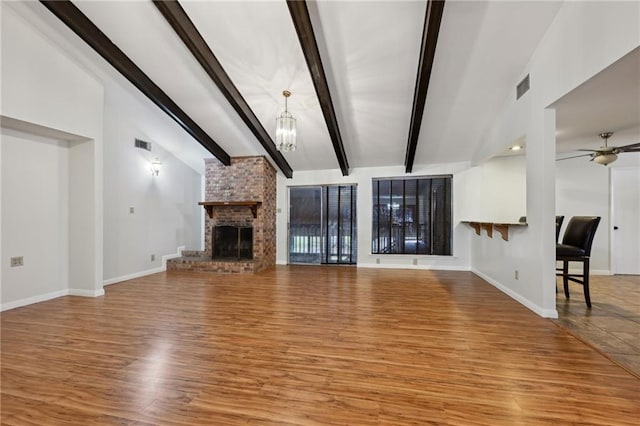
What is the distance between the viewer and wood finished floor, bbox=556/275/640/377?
7.36ft

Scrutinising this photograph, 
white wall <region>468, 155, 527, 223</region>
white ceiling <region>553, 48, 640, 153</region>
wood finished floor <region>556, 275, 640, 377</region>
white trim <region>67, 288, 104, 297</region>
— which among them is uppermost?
white ceiling <region>553, 48, 640, 153</region>

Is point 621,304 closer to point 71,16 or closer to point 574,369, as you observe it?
point 574,369

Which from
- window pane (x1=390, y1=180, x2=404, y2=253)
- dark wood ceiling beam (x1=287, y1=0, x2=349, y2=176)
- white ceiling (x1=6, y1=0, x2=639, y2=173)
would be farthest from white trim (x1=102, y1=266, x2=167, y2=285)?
window pane (x1=390, y1=180, x2=404, y2=253)

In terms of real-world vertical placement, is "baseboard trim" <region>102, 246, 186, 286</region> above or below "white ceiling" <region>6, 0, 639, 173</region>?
below

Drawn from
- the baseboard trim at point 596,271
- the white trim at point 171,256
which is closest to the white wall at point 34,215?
the white trim at point 171,256

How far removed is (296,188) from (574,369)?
5.65 m

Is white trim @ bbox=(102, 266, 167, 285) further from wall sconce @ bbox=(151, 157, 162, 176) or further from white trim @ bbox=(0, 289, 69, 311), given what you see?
wall sconce @ bbox=(151, 157, 162, 176)

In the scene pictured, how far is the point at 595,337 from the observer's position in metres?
2.49

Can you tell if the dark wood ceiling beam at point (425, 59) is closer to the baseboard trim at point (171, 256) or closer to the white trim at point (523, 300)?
the white trim at point (523, 300)

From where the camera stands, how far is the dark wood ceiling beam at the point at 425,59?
8.71 feet

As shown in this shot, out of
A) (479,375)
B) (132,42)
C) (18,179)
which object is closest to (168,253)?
(18,179)

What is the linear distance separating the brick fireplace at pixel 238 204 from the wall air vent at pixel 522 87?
4.55m

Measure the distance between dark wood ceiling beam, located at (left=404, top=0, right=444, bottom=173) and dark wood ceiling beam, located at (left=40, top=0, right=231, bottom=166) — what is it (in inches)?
146

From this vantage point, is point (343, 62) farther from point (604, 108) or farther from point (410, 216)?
point (410, 216)
